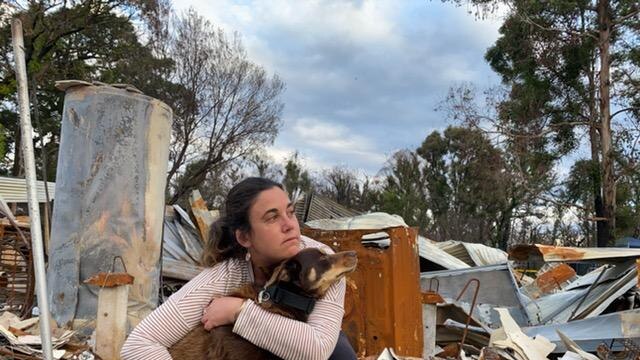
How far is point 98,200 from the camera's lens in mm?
4488

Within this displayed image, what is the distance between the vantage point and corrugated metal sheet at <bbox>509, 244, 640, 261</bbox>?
448 centimetres

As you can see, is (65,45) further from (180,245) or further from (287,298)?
(287,298)

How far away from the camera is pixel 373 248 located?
4.14 metres

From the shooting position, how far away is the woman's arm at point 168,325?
176 centimetres

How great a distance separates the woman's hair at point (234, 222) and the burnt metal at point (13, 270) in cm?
402

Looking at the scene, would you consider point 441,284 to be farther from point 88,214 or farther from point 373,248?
point 88,214

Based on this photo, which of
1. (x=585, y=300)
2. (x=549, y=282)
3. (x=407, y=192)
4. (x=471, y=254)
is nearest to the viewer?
→ (x=585, y=300)

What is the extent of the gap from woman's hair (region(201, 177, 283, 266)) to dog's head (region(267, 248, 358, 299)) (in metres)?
0.20

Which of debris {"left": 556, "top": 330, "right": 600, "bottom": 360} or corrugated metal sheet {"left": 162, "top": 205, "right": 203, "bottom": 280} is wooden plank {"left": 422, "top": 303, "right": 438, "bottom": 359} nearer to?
debris {"left": 556, "top": 330, "right": 600, "bottom": 360}

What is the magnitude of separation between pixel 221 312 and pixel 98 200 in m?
3.13

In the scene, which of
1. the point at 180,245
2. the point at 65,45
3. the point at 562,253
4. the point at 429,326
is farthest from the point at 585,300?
the point at 65,45

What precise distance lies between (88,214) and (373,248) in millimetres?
2205

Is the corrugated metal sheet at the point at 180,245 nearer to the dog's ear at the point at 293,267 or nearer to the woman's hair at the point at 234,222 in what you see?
the woman's hair at the point at 234,222

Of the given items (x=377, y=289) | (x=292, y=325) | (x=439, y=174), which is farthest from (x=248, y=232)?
(x=439, y=174)
